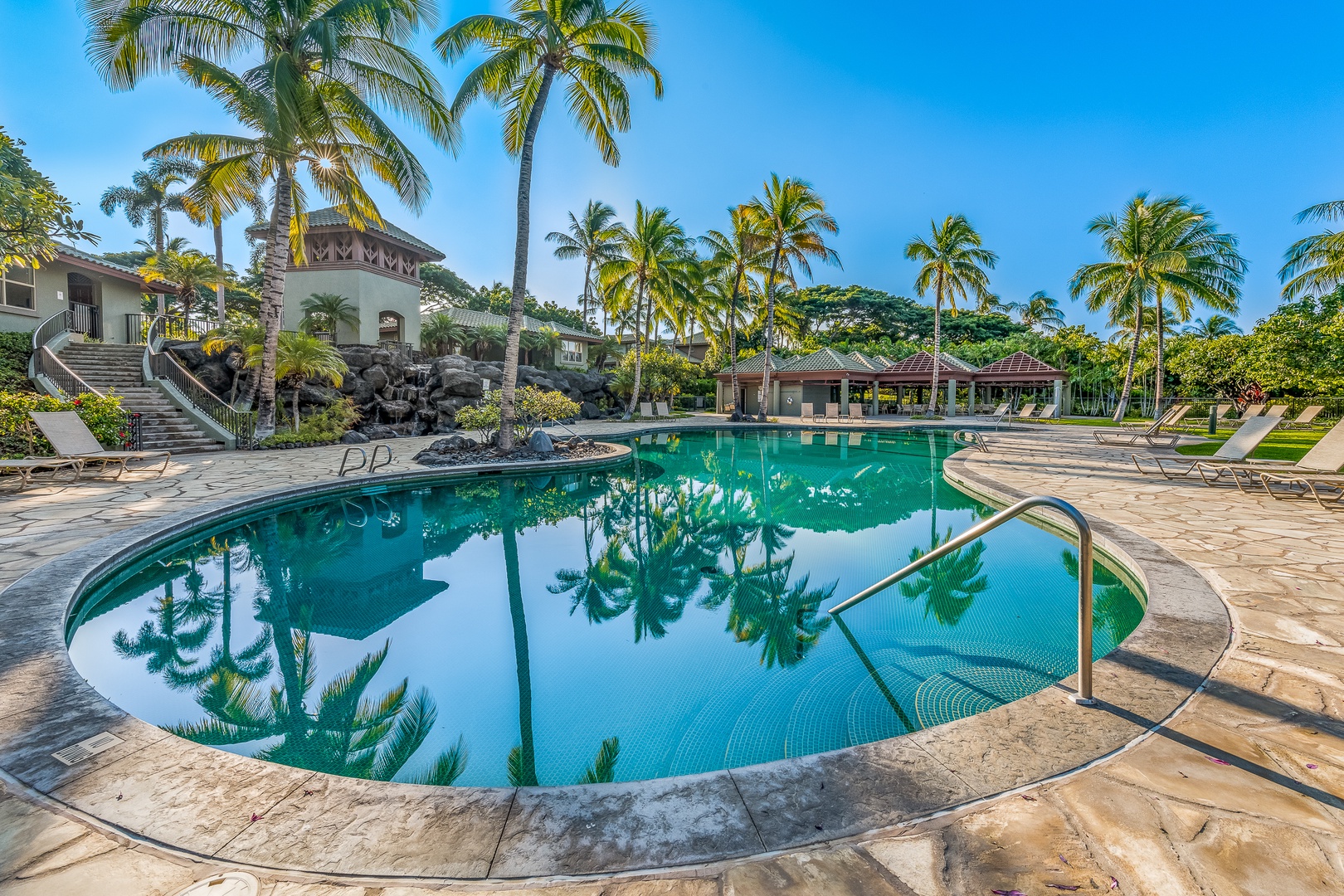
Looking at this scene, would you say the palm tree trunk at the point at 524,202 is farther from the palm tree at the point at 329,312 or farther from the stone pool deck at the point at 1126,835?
the palm tree at the point at 329,312

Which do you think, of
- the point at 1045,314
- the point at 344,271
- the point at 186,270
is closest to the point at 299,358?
the point at 344,271

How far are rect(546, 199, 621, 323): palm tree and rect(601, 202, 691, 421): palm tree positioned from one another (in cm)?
660

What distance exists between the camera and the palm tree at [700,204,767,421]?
23.5 meters

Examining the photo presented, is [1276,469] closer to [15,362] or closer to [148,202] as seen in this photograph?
[15,362]

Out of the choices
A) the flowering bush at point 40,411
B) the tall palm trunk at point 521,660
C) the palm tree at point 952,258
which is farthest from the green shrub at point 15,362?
the palm tree at point 952,258

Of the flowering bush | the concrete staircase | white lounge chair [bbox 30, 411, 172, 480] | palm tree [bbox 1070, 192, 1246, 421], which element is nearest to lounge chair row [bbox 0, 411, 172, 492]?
white lounge chair [bbox 30, 411, 172, 480]

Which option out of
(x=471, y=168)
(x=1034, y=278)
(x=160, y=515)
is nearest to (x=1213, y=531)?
(x=160, y=515)

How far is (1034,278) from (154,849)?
230 ft

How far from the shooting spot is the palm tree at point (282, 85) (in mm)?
11156

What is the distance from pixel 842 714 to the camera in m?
3.29

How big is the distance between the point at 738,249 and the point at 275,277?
1727 cm

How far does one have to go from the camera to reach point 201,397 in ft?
47.1

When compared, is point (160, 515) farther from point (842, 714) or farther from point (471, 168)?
point (471, 168)

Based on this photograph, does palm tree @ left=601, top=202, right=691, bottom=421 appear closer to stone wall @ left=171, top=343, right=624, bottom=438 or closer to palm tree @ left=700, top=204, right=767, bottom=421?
palm tree @ left=700, top=204, right=767, bottom=421
